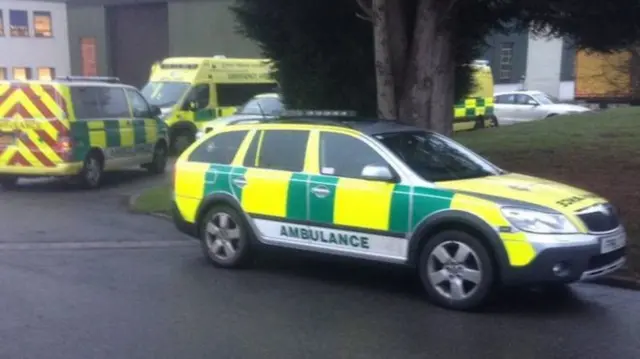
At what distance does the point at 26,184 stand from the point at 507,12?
9101 millimetres

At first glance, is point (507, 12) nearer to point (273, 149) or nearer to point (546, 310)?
point (273, 149)

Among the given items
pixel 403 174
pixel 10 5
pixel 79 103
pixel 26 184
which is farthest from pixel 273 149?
pixel 10 5

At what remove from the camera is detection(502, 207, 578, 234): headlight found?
6.95m

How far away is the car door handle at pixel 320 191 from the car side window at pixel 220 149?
1143 mm

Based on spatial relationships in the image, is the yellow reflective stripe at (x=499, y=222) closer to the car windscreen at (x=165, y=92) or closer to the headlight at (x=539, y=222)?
the headlight at (x=539, y=222)

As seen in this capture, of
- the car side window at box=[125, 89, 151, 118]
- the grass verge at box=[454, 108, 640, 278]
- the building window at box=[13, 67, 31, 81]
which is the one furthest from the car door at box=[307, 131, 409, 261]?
the building window at box=[13, 67, 31, 81]

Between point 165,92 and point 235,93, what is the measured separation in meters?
1.82

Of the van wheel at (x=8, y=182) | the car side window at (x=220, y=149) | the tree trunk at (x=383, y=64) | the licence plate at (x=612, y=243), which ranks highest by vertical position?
the tree trunk at (x=383, y=64)

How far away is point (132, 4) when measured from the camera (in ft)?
143

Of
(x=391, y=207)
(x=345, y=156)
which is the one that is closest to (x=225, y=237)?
(x=345, y=156)

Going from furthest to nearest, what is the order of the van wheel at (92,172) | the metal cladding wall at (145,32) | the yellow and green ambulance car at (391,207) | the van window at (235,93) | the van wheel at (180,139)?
the metal cladding wall at (145,32), the van window at (235,93), the van wheel at (180,139), the van wheel at (92,172), the yellow and green ambulance car at (391,207)

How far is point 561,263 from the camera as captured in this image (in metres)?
6.91

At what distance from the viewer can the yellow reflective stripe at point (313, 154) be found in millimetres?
8219

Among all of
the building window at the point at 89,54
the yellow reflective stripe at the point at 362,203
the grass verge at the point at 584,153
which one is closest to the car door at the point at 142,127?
the grass verge at the point at 584,153
